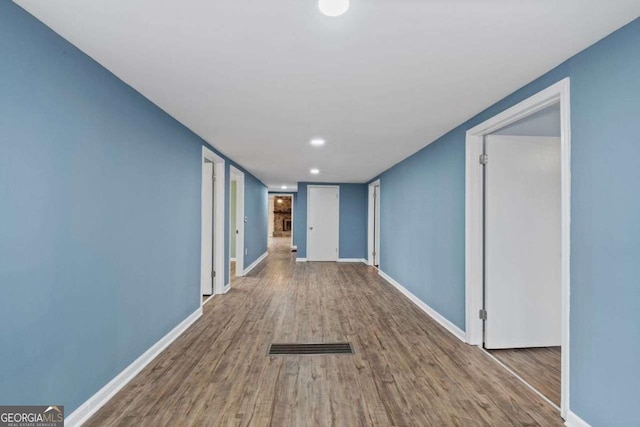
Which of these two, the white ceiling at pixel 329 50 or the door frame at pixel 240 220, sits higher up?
the white ceiling at pixel 329 50

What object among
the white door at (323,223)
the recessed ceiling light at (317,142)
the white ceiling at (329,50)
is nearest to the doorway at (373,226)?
the white door at (323,223)

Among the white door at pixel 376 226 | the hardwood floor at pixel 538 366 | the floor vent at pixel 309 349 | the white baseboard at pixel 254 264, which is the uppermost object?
the white door at pixel 376 226

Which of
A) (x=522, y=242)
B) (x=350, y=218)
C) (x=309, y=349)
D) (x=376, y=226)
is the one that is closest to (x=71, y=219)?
(x=309, y=349)

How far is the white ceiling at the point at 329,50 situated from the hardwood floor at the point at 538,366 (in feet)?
7.29

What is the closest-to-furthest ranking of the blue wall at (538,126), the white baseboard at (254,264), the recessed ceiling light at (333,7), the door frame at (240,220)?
the recessed ceiling light at (333,7) < the blue wall at (538,126) < the door frame at (240,220) < the white baseboard at (254,264)

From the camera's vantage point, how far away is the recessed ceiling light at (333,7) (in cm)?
132

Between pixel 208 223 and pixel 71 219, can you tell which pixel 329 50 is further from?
pixel 208 223

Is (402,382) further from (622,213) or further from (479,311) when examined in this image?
(622,213)

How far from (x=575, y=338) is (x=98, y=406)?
296cm

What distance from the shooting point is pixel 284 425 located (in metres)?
1.77

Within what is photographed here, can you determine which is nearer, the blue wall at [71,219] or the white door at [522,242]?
the blue wall at [71,219]

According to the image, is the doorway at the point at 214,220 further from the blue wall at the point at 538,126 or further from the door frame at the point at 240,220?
the blue wall at the point at 538,126

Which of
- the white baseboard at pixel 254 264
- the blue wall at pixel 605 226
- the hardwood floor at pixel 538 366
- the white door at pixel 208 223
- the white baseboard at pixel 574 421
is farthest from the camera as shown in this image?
the white baseboard at pixel 254 264

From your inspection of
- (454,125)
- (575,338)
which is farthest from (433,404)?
(454,125)
